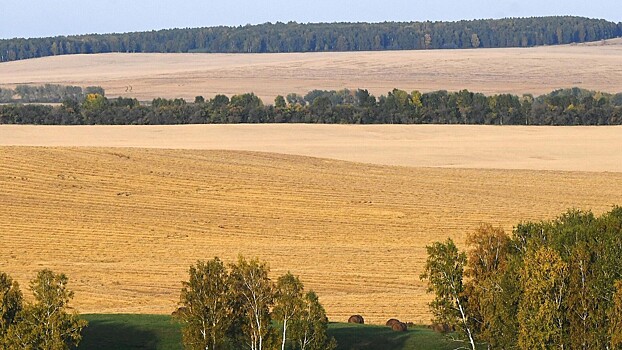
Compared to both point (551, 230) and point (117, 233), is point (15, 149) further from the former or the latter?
point (551, 230)

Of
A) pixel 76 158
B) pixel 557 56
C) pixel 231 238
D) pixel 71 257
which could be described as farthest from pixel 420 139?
pixel 557 56

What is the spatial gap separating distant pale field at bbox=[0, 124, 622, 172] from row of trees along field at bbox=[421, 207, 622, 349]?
37301 mm

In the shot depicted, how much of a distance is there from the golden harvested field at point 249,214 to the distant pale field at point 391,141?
4753mm

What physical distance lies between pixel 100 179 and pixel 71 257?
14285 mm

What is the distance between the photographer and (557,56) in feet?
Answer: 546

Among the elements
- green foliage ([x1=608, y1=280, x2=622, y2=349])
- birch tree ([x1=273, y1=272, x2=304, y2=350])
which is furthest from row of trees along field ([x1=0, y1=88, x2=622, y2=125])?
green foliage ([x1=608, y1=280, x2=622, y2=349])

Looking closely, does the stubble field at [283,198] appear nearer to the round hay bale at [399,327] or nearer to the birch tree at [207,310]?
the round hay bale at [399,327]

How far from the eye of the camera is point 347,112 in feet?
313

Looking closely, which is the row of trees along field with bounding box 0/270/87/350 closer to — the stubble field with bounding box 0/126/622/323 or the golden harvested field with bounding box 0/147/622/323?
the golden harvested field with bounding box 0/147/622/323

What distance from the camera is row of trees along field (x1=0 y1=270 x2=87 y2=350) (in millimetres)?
28734

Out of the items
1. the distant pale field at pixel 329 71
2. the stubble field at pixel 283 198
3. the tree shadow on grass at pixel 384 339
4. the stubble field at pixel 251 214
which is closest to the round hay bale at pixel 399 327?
the tree shadow on grass at pixel 384 339

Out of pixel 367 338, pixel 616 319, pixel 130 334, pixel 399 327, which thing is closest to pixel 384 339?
pixel 367 338

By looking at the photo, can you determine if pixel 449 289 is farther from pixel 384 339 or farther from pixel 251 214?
pixel 251 214

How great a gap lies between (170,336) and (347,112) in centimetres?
6269
